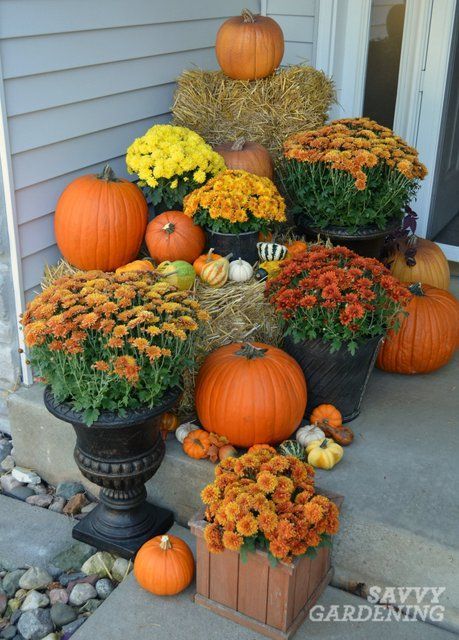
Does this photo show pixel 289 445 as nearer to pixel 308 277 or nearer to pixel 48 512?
pixel 308 277

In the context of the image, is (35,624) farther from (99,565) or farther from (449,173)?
(449,173)

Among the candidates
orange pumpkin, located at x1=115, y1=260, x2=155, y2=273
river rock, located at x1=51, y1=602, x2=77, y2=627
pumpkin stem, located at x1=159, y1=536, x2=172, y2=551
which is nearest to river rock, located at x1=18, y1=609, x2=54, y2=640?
river rock, located at x1=51, y1=602, x2=77, y2=627

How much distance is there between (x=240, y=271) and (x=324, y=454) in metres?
1.03

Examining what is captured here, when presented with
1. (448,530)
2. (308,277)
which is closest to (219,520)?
(448,530)

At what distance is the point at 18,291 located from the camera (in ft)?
11.0

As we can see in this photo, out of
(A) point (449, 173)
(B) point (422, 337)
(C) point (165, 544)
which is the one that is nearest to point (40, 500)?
(C) point (165, 544)

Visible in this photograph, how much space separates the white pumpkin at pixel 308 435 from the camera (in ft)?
9.66

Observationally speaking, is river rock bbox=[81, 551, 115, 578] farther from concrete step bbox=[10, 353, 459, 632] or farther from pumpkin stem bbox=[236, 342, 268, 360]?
pumpkin stem bbox=[236, 342, 268, 360]

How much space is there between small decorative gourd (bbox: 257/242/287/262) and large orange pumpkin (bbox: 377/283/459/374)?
0.64 m

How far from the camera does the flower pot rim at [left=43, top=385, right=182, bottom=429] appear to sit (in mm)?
2514

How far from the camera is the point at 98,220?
3.41m

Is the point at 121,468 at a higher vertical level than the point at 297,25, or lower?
lower

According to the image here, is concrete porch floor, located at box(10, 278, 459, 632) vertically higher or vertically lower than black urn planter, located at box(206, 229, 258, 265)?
lower

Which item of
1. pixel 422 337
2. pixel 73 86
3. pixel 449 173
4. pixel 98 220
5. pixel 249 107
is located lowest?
pixel 422 337
